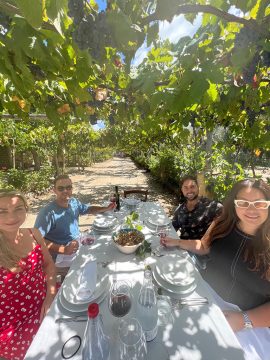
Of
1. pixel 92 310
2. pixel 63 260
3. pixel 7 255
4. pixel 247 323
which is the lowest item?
pixel 63 260

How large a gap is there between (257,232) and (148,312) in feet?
4.32

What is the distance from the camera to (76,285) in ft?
5.74

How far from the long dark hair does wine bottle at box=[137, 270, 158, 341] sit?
104 centimetres

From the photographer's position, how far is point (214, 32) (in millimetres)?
1872

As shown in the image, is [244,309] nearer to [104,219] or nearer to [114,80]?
[104,219]

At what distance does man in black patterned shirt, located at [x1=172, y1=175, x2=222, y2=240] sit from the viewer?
10.6 feet

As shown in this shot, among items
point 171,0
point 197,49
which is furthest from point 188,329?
point 197,49

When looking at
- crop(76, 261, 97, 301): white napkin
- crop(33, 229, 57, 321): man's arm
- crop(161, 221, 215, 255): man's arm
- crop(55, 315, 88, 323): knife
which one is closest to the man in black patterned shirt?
crop(161, 221, 215, 255): man's arm

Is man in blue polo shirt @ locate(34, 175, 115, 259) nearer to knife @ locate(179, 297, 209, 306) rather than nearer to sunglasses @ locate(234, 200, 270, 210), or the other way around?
knife @ locate(179, 297, 209, 306)

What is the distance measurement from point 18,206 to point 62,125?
124cm

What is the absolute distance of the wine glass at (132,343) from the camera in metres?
1.15

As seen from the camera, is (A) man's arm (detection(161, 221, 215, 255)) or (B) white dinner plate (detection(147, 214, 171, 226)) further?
(B) white dinner plate (detection(147, 214, 171, 226))

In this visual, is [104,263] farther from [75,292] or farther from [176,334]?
[176,334]

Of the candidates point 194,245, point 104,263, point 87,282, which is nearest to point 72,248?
point 104,263
